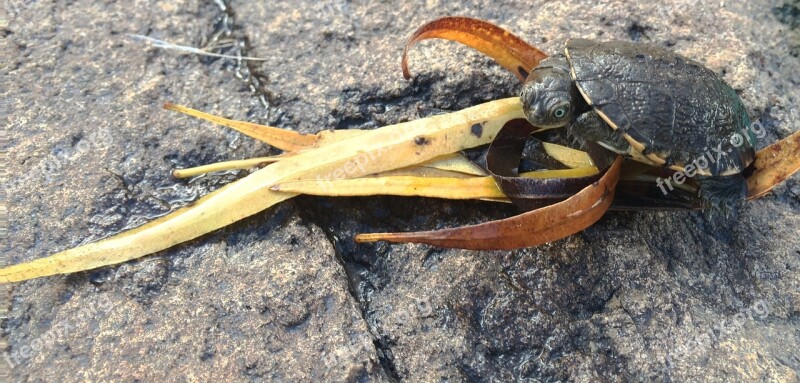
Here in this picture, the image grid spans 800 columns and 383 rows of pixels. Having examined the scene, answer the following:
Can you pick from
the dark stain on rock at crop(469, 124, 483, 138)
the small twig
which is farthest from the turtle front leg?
the small twig

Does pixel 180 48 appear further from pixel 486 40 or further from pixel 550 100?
pixel 550 100

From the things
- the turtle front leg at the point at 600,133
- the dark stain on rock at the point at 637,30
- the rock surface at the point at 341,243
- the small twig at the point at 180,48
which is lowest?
the rock surface at the point at 341,243

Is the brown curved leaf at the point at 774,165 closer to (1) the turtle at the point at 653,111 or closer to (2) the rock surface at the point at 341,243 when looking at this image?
(1) the turtle at the point at 653,111

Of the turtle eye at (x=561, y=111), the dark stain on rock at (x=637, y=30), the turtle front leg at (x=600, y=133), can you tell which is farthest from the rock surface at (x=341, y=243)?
the turtle eye at (x=561, y=111)

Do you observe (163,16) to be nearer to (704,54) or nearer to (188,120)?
(188,120)

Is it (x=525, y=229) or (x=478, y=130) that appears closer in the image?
(x=525, y=229)

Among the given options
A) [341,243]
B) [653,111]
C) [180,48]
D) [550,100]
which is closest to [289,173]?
[341,243]

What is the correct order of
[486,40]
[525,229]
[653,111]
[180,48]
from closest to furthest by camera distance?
[525,229], [653,111], [486,40], [180,48]
